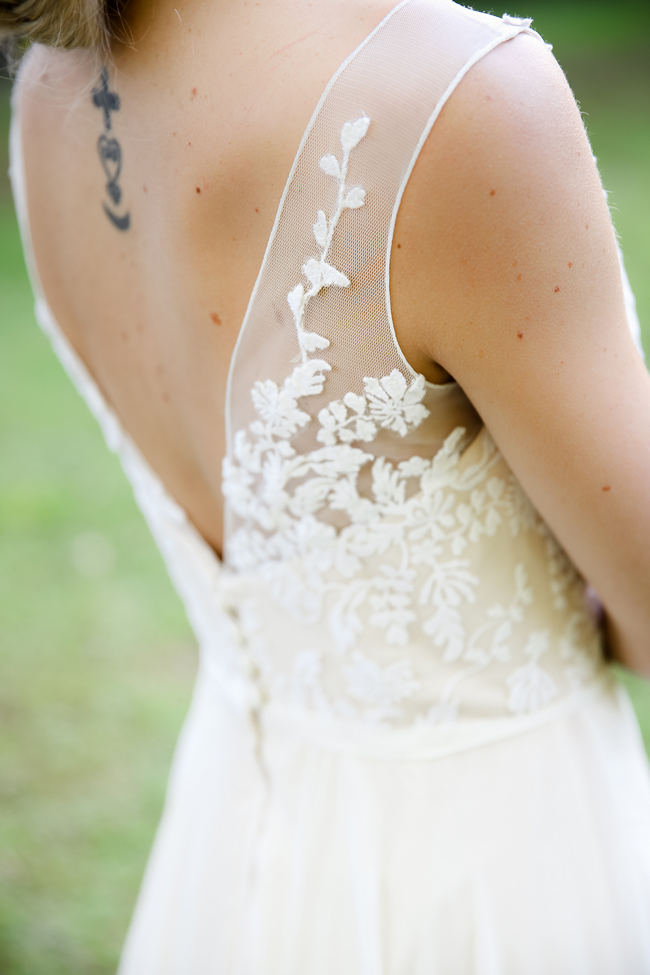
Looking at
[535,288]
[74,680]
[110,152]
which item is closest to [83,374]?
[110,152]

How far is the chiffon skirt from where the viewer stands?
4.27ft

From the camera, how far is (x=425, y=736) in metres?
1.30

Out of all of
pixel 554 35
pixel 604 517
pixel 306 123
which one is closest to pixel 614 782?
pixel 604 517

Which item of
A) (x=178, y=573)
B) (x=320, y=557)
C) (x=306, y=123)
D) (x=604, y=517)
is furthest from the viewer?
(x=178, y=573)

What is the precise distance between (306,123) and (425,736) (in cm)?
80

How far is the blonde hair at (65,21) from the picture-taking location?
96cm

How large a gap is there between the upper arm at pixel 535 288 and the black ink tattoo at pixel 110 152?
40 cm

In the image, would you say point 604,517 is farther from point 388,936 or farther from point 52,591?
point 52,591

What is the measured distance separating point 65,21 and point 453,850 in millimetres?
1114

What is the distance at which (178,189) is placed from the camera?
3.26 feet

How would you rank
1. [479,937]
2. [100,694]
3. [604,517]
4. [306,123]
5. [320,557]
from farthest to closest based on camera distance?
[100,694] → [479,937] → [320,557] → [604,517] → [306,123]

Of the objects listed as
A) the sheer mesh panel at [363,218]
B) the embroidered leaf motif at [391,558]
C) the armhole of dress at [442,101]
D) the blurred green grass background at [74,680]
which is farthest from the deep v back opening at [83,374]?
the blurred green grass background at [74,680]

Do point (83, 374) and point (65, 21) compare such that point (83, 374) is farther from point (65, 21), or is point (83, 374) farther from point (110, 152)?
point (65, 21)

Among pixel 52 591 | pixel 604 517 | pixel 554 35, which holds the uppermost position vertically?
pixel 604 517
